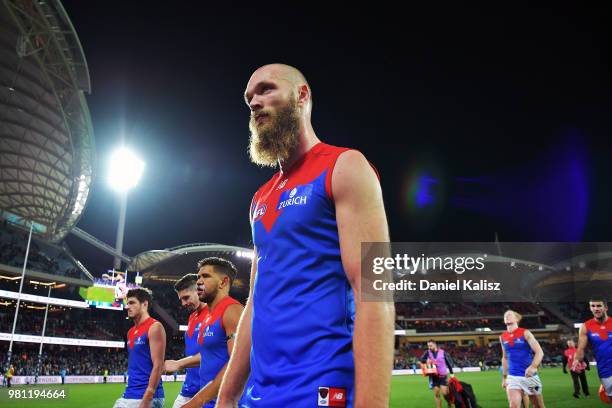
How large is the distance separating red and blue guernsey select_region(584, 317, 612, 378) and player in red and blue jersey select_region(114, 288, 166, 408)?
27.9 feet

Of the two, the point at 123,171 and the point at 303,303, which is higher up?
the point at 123,171

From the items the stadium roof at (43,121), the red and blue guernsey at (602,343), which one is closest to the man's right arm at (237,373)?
the red and blue guernsey at (602,343)

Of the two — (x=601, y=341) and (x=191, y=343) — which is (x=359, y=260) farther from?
(x=601, y=341)

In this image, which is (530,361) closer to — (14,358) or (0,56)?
(14,358)

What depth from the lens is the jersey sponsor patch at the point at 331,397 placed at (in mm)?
1595

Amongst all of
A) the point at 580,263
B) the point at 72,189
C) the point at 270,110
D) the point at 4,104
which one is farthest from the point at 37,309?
the point at 580,263

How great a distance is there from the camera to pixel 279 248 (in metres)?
1.94

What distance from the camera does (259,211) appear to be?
222 centimetres

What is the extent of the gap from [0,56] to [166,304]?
38207 millimetres

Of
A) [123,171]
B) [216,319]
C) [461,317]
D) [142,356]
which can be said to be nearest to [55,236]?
[123,171]

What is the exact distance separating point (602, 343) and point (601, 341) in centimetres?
4

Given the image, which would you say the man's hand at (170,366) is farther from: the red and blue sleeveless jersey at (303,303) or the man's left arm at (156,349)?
the red and blue sleeveless jersey at (303,303)

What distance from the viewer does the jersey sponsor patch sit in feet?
5.23

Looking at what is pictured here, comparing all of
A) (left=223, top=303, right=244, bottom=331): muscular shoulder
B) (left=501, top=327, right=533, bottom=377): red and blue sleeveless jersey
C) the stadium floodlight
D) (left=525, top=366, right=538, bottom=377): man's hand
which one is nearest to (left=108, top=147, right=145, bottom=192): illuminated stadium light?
the stadium floodlight
